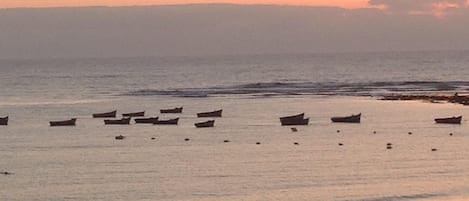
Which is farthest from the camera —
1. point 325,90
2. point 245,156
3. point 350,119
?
point 325,90

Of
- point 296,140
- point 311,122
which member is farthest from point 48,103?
point 296,140

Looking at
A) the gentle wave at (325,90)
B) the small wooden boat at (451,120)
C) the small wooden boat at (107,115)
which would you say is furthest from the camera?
the gentle wave at (325,90)

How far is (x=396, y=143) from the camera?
6225cm

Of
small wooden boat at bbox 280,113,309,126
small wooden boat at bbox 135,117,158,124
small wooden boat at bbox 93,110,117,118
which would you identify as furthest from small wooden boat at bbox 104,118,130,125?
small wooden boat at bbox 280,113,309,126

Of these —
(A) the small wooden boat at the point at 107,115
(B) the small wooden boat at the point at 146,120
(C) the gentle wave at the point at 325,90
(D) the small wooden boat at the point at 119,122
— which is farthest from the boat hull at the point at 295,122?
(C) the gentle wave at the point at 325,90

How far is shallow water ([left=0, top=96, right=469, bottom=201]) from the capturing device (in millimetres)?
43094

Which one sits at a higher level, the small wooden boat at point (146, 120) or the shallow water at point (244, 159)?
the small wooden boat at point (146, 120)

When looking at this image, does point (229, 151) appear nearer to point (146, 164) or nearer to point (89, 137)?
point (146, 164)

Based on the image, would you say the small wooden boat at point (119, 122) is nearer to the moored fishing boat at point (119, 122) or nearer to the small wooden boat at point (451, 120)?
the moored fishing boat at point (119, 122)

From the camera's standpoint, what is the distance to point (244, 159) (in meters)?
55.0

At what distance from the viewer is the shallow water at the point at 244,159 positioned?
43.1 m

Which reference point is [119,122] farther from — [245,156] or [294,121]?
[245,156]

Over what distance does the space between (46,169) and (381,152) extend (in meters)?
17.8

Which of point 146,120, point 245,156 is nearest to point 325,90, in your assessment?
point 146,120
